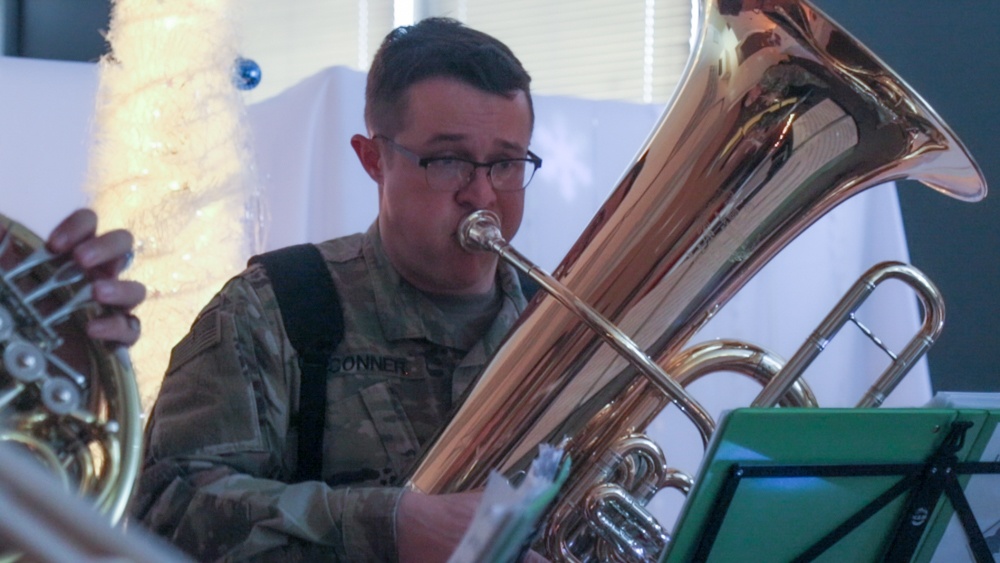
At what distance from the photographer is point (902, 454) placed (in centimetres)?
82

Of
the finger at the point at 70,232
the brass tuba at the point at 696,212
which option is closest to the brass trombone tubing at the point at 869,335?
the brass tuba at the point at 696,212

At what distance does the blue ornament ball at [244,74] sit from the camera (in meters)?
1.73

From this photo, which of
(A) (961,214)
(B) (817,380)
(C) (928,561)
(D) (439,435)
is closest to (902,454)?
(C) (928,561)

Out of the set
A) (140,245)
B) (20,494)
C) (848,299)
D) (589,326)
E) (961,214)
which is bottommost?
(20,494)

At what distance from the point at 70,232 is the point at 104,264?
0.03 m

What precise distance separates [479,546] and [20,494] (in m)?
0.14

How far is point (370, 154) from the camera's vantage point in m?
1.17

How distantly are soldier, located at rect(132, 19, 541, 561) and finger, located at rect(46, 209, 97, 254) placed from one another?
0.33 m

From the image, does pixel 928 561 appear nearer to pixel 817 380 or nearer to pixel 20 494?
pixel 20 494

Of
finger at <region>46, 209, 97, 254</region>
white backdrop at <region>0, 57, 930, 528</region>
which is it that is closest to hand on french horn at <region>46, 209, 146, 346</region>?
finger at <region>46, 209, 97, 254</region>

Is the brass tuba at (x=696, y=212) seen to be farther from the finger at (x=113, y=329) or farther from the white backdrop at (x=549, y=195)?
the white backdrop at (x=549, y=195)

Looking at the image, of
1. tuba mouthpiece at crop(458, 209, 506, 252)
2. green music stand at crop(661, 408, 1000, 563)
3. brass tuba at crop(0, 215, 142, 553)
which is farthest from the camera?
tuba mouthpiece at crop(458, 209, 506, 252)

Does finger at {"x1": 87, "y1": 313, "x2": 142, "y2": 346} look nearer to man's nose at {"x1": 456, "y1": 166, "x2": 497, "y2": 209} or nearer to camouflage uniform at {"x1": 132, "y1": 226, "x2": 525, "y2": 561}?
camouflage uniform at {"x1": 132, "y1": 226, "x2": 525, "y2": 561}

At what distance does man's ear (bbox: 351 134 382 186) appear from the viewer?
116 centimetres
